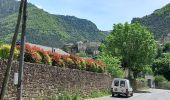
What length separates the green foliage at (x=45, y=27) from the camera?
117 meters

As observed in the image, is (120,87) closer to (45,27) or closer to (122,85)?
(122,85)

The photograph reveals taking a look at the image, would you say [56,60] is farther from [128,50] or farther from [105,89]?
[128,50]

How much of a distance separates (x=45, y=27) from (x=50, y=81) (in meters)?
99.7

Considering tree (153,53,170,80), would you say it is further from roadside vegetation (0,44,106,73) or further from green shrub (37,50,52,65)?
green shrub (37,50,52,65)

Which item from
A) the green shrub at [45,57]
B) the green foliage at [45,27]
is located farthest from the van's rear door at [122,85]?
the green foliage at [45,27]

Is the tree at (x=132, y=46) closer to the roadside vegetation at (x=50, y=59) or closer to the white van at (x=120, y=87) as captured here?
the white van at (x=120, y=87)

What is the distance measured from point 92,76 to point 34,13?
102 metres

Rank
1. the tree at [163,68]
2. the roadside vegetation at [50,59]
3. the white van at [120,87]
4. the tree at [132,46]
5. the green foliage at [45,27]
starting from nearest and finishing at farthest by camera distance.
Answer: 1. the roadside vegetation at [50,59]
2. the white van at [120,87]
3. the tree at [132,46]
4. the green foliage at [45,27]
5. the tree at [163,68]

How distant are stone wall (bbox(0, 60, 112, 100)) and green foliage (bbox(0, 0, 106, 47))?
166ft

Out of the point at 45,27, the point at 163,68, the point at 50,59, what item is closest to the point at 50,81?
the point at 50,59

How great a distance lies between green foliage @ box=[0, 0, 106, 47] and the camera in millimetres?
116938

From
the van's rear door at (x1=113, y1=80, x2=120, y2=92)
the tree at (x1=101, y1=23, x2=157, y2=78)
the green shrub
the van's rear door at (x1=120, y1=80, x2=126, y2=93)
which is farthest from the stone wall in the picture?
the tree at (x1=101, y1=23, x2=157, y2=78)

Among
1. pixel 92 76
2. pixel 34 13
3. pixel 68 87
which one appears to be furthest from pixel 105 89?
pixel 34 13

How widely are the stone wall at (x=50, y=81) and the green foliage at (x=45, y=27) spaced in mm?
50645
